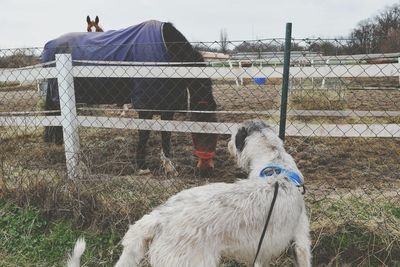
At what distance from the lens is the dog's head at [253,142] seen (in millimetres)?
3148

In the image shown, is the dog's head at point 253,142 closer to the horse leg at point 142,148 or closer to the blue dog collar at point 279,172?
the blue dog collar at point 279,172

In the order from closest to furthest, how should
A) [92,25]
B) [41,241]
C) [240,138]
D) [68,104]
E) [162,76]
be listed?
[240,138]
[41,241]
[162,76]
[68,104]
[92,25]

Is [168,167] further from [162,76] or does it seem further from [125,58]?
[125,58]

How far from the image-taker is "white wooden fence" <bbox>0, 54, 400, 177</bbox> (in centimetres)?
408

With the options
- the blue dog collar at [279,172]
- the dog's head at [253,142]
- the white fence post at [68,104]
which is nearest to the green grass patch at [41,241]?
the white fence post at [68,104]

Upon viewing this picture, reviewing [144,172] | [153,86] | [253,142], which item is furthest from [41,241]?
[153,86]

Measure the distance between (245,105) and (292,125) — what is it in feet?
22.4

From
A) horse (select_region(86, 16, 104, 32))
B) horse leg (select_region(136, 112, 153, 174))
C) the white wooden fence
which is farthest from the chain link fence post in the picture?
horse (select_region(86, 16, 104, 32))

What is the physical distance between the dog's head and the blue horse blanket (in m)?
2.71

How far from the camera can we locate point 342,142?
22.6ft

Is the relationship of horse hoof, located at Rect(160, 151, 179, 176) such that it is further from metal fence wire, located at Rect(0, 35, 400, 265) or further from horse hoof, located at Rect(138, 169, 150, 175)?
horse hoof, located at Rect(138, 169, 150, 175)

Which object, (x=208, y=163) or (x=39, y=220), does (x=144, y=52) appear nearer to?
(x=208, y=163)

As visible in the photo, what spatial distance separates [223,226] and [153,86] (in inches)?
150

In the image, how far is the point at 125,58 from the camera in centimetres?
636
